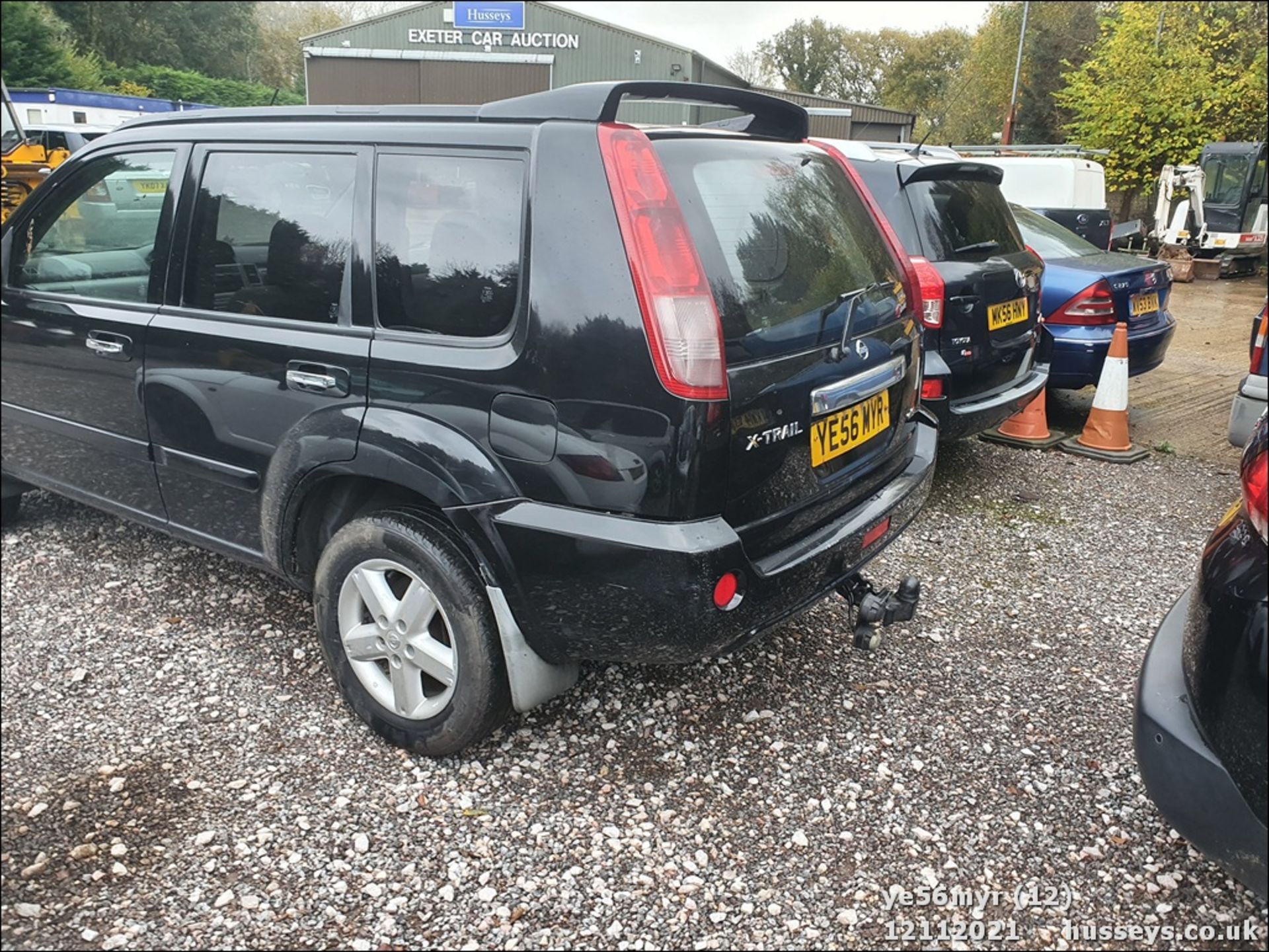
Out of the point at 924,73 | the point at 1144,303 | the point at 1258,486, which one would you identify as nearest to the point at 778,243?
the point at 1258,486

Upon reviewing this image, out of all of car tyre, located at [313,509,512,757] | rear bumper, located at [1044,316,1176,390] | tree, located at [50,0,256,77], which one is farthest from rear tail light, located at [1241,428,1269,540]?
rear bumper, located at [1044,316,1176,390]

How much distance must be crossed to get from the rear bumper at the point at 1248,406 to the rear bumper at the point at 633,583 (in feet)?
12.2

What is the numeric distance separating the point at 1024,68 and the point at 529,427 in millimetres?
42908

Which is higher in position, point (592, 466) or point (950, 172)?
point (950, 172)

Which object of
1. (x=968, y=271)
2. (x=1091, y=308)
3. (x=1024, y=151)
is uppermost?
(x=1024, y=151)

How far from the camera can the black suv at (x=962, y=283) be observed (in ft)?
15.3

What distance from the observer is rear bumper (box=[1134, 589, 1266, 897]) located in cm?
183

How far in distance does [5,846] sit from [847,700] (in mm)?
2425

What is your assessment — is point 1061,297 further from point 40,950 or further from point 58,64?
point 40,950

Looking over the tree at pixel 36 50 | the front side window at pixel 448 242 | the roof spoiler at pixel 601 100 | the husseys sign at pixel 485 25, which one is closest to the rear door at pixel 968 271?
the roof spoiler at pixel 601 100

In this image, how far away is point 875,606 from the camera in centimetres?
288

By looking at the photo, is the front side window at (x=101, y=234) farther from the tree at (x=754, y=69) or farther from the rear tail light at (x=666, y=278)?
the tree at (x=754, y=69)

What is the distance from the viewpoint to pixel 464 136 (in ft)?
8.14

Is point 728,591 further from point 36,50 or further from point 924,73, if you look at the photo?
point 924,73
